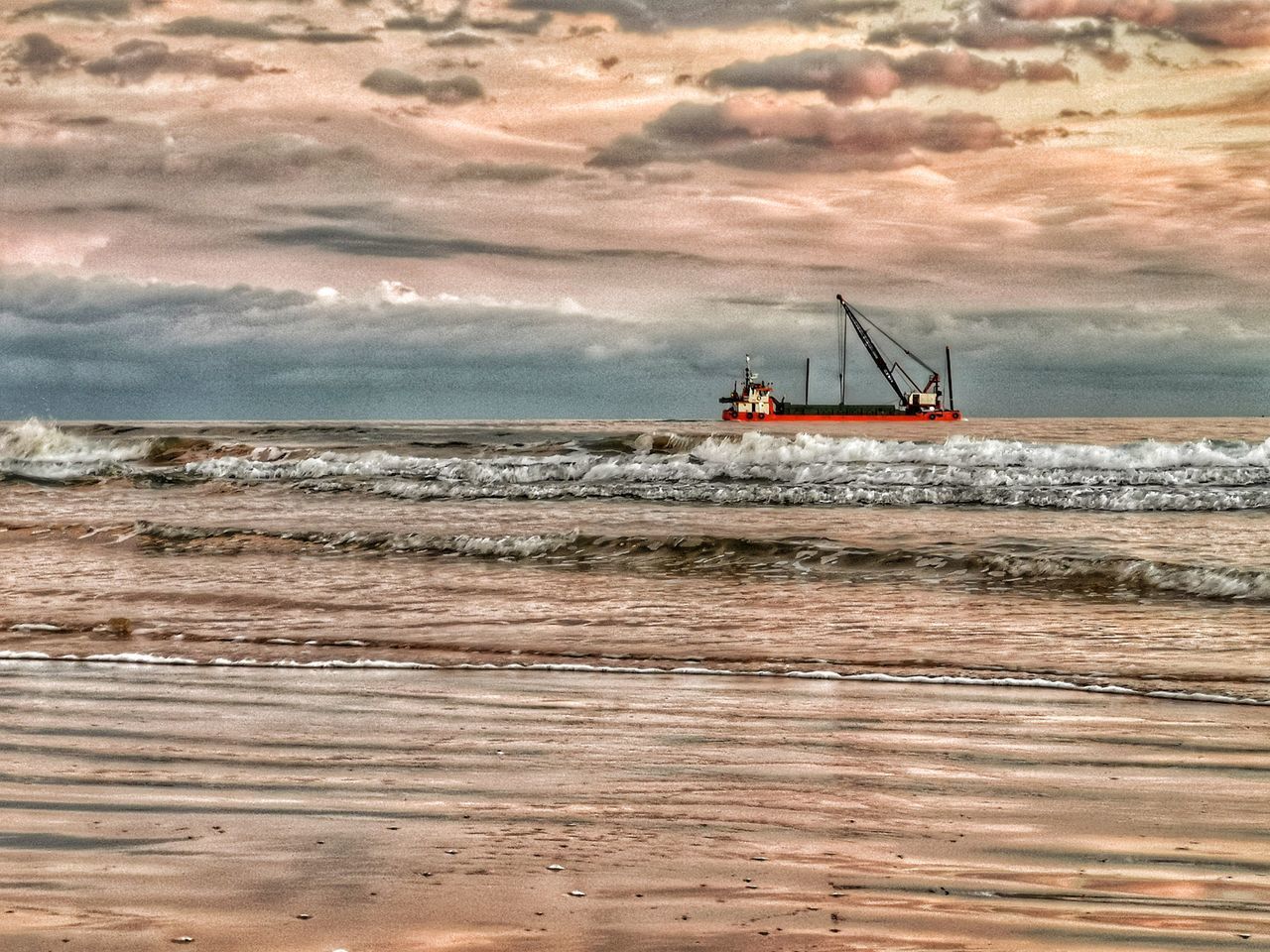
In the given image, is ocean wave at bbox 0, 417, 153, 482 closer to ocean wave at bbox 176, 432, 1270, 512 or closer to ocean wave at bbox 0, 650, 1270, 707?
ocean wave at bbox 176, 432, 1270, 512

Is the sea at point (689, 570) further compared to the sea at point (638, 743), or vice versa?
the sea at point (689, 570)

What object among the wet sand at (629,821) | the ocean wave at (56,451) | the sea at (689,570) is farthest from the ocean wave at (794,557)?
the ocean wave at (56,451)

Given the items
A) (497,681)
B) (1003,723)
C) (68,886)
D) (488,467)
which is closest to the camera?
(68,886)

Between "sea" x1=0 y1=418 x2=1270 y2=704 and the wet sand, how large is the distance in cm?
137

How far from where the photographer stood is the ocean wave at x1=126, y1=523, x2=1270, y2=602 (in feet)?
37.6

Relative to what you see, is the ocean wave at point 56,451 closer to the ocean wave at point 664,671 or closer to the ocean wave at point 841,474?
the ocean wave at point 841,474

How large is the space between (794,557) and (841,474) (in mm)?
12303

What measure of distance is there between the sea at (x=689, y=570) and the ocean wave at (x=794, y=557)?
0.16 feet

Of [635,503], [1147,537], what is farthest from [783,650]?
[635,503]

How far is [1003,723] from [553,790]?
251 centimetres

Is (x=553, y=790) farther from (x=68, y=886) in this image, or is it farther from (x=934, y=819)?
(x=68, y=886)

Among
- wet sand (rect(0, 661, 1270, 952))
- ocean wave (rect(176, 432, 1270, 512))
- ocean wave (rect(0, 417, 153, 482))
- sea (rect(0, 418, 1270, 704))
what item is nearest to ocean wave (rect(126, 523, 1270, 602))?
sea (rect(0, 418, 1270, 704))

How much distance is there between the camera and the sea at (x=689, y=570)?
799 centimetres

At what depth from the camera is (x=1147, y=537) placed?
15.5m
